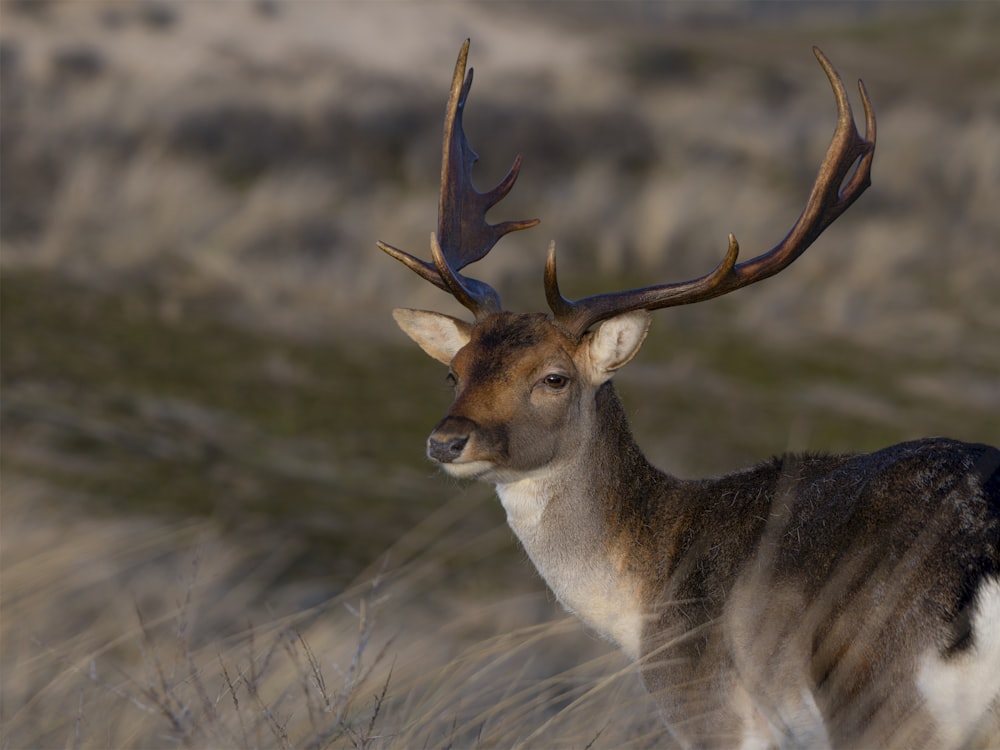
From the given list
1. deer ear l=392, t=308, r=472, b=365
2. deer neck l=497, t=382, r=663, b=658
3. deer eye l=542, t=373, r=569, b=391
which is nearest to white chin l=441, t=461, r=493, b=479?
deer neck l=497, t=382, r=663, b=658

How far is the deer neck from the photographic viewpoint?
5273mm

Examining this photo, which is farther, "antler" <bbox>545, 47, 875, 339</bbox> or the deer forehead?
"antler" <bbox>545, 47, 875, 339</bbox>

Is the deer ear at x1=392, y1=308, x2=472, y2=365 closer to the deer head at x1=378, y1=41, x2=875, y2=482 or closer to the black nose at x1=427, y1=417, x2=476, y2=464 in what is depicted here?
the deer head at x1=378, y1=41, x2=875, y2=482

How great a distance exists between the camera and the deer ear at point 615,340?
5531 millimetres

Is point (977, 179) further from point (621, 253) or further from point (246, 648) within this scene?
point (246, 648)

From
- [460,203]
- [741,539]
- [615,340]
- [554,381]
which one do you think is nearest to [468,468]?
[554,381]

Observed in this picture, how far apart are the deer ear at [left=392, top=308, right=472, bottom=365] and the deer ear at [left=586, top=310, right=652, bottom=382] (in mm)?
594

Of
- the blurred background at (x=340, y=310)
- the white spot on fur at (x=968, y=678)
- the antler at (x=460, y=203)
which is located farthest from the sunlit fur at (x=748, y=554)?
the antler at (x=460, y=203)

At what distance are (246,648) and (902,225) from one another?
54.9 ft

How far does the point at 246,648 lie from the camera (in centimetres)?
568

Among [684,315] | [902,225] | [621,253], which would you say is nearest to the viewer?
[684,315]

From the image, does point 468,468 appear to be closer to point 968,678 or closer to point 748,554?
point 748,554

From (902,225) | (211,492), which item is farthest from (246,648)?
(902,225)

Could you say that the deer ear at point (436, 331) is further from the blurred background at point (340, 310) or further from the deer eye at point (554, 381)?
the blurred background at point (340, 310)
